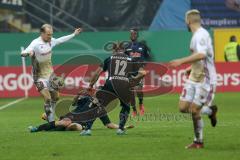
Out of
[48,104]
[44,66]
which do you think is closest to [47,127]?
[48,104]

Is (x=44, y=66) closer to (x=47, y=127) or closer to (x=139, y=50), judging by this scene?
(x=47, y=127)

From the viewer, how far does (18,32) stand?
3697 cm

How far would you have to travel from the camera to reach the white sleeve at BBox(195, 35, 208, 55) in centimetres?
1366

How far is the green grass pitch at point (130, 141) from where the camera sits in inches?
531

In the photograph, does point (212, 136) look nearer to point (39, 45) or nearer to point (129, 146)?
point (129, 146)

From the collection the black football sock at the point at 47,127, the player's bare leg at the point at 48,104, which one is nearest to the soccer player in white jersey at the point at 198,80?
the black football sock at the point at 47,127

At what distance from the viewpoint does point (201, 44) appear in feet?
45.0

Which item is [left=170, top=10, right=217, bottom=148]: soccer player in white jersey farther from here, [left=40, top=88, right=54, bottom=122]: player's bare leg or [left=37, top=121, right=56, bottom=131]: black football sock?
[left=40, top=88, right=54, bottom=122]: player's bare leg

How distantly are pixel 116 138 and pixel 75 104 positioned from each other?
2353mm

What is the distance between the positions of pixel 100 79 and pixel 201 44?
18410mm

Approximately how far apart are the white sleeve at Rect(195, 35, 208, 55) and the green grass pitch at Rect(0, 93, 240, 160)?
1.72m

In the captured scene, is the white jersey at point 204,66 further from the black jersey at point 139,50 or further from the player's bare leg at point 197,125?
the black jersey at point 139,50

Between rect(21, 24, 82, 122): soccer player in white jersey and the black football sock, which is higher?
rect(21, 24, 82, 122): soccer player in white jersey

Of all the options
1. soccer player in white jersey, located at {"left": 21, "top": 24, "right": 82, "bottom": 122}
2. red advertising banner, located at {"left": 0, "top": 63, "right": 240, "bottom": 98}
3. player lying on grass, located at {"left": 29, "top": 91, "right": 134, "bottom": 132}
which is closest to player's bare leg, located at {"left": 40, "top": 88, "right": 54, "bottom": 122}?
soccer player in white jersey, located at {"left": 21, "top": 24, "right": 82, "bottom": 122}
